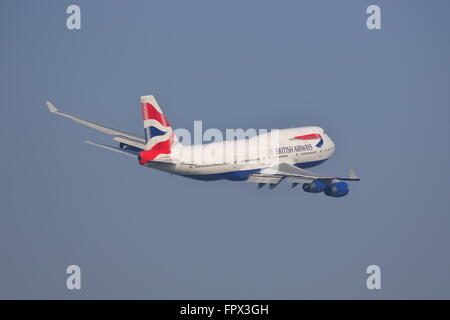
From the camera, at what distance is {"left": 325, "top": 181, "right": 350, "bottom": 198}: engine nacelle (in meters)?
113

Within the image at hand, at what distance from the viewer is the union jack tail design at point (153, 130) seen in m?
104

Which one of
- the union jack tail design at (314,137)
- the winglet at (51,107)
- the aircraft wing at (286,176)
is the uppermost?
the winglet at (51,107)

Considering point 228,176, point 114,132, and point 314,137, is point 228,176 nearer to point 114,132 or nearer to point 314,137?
point 114,132

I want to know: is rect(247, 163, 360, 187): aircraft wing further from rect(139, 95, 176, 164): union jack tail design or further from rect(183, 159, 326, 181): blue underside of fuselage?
rect(139, 95, 176, 164): union jack tail design

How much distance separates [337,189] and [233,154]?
1044 cm

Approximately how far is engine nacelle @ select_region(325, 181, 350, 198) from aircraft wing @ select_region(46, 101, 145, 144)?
716 inches

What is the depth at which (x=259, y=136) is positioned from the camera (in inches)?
4606

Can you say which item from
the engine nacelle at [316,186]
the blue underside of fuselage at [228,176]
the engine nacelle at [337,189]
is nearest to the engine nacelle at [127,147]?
the blue underside of fuselage at [228,176]

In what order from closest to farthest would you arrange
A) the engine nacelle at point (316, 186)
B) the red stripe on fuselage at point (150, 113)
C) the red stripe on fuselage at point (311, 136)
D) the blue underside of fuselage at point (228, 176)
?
the red stripe on fuselage at point (150, 113)
the blue underside of fuselage at point (228, 176)
the engine nacelle at point (316, 186)
the red stripe on fuselage at point (311, 136)

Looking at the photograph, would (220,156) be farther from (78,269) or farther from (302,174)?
(78,269)

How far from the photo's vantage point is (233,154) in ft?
366

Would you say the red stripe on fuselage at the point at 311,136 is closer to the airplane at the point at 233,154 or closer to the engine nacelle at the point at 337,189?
the airplane at the point at 233,154

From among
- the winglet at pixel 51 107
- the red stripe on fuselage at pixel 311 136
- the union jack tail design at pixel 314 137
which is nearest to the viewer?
the winglet at pixel 51 107

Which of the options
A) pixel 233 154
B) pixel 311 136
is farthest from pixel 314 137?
pixel 233 154
